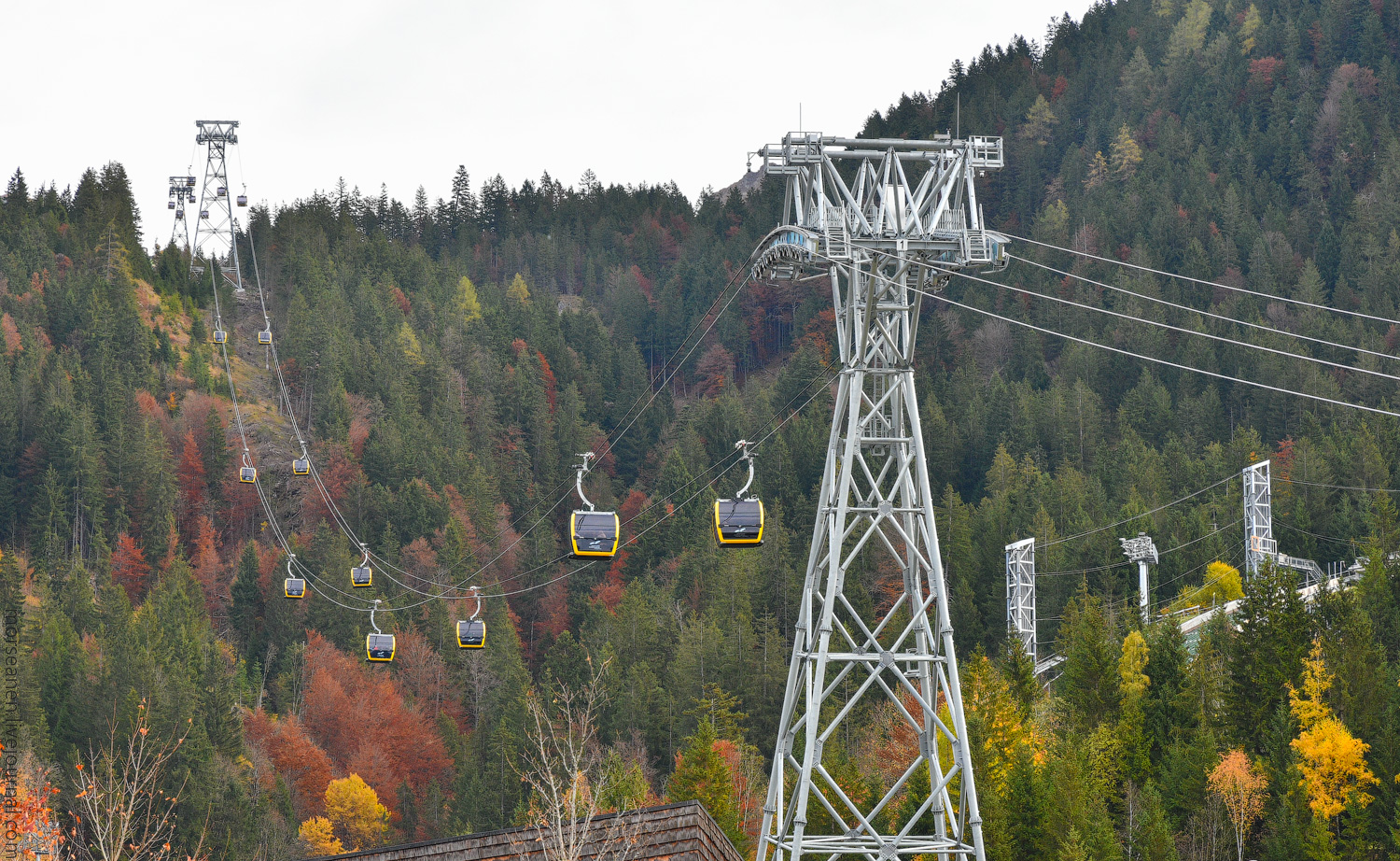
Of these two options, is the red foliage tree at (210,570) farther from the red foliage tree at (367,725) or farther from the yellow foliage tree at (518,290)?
the yellow foliage tree at (518,290)

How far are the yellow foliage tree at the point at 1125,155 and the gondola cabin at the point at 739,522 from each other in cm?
11937

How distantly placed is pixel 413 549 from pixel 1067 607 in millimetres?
49397

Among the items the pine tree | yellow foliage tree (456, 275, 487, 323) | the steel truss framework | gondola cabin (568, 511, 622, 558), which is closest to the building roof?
gondola cabin (568, 511, 622, 558)

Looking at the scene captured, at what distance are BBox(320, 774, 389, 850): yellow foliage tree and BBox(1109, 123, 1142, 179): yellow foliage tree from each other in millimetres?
86841

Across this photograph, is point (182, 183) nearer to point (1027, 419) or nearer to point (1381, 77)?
point (1027, 419)

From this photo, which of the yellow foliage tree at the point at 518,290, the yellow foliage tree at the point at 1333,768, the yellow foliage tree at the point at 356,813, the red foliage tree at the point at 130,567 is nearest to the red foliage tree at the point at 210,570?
the red foliage tree at the point at 130,567

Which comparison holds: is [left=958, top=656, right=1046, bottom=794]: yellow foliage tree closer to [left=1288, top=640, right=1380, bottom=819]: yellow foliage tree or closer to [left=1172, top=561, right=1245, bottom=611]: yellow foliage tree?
[left=1288, top=640, right=1380, bottom=819]: yellow foliage tree

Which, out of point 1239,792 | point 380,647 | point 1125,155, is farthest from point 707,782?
A: point 1125,155

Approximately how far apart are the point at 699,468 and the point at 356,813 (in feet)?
116

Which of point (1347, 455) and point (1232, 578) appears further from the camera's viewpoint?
point (1347, 455)

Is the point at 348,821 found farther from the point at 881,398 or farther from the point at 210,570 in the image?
the point at 881,398

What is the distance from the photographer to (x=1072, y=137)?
152m

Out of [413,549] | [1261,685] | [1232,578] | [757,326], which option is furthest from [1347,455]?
[757,326]

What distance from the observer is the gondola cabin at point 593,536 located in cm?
2798
